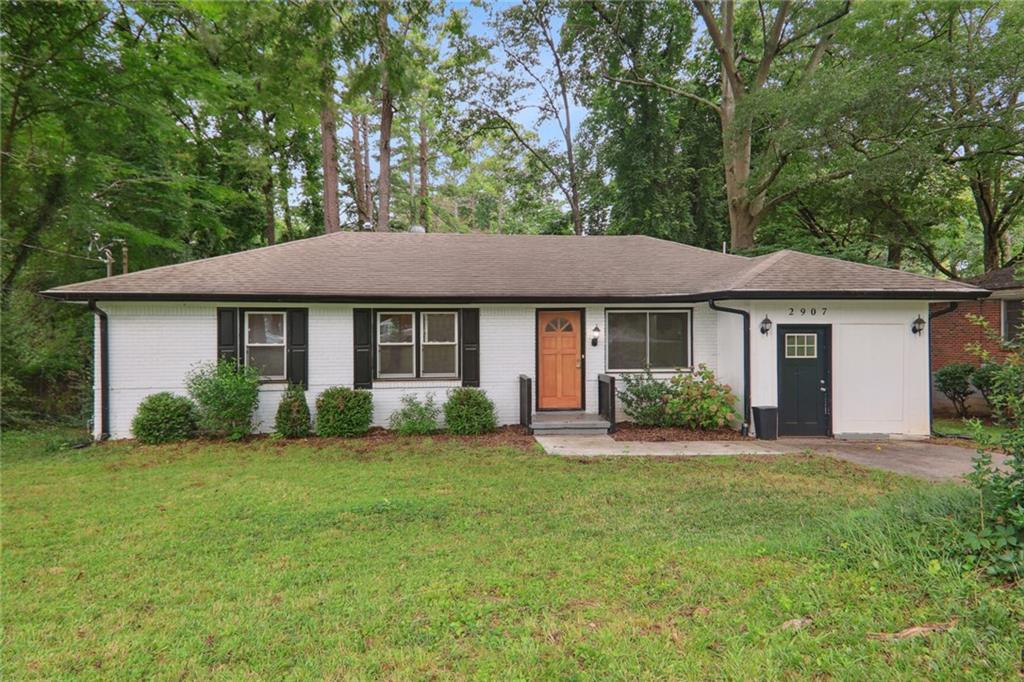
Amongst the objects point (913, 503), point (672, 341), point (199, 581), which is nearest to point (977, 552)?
point (913, 503)

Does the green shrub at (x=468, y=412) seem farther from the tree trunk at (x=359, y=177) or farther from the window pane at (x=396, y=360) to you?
the tree trunk at (x=359, y=177)

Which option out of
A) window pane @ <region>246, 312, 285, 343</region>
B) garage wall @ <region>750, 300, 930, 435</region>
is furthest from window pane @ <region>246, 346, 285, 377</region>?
garage wall @ <region>750, 300, 930, 435</region>

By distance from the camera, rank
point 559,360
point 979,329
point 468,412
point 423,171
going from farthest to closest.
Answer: point 423,171
point 979,329
point 559,360
point 468,412

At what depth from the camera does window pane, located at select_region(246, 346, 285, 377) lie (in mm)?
8516

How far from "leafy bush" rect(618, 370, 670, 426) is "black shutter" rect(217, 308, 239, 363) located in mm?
7187

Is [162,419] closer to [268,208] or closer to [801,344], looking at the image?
[801,344]

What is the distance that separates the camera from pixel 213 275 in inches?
336

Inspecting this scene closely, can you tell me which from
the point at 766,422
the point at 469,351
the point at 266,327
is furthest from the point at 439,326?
the point at 766,422

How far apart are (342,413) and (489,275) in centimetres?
386

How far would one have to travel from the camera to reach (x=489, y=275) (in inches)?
373

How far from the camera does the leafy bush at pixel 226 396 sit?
25.1 feet

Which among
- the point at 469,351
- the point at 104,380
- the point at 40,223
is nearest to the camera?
the point at 104,380

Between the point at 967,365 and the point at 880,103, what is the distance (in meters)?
6.68

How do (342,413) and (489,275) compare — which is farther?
(489,275)
